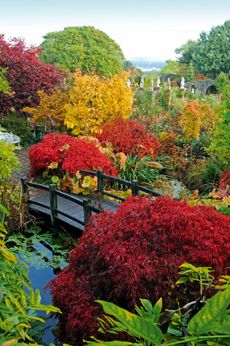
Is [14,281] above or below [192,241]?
above

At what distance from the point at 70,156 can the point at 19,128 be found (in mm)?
6525

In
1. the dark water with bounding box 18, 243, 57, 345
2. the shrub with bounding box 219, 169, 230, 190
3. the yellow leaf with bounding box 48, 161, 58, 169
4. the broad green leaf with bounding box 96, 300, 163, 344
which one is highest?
the broad green leaf with bounding box 96, 300, 163, 344

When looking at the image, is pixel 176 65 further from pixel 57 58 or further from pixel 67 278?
pixel 67 278

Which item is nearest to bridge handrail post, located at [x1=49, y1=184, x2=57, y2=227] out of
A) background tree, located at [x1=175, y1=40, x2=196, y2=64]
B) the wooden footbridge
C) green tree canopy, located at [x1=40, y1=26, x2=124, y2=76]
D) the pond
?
the wooden footbridge

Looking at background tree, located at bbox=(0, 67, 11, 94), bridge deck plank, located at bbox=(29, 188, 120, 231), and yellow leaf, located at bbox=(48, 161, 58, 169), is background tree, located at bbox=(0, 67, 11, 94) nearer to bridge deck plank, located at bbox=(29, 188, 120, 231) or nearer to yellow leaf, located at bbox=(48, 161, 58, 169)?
yellow leaf, located at bbox=(48, 161, 58, 169)

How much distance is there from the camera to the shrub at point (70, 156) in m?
9.65

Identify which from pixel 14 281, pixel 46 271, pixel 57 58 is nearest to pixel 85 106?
pixel 46 271

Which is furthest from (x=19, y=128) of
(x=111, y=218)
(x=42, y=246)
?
(x=111, y=218)

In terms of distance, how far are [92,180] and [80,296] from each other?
17.2ft

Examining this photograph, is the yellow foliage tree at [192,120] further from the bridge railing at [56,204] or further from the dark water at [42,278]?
the dark water at [42,278]

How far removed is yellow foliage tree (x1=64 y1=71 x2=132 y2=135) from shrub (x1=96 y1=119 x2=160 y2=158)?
0.46m

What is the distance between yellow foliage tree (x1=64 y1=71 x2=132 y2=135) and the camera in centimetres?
1252

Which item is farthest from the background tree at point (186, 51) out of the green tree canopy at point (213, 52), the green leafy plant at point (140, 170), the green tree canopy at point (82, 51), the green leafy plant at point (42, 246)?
the green leafy plant at point (42, 246)

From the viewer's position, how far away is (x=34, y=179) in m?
10.4
